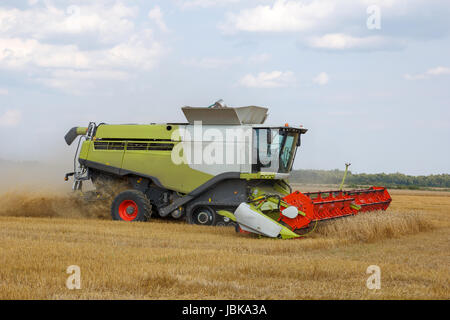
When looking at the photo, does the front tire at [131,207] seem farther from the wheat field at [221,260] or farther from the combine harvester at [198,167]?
the wheat field at [221,260]

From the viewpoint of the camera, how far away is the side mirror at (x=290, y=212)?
9406 mm

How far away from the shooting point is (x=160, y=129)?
12359 mm

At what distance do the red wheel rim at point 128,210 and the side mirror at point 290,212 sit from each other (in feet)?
13.3

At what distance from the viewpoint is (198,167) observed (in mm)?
11891

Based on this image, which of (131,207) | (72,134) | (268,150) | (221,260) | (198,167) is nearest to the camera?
(221,260)

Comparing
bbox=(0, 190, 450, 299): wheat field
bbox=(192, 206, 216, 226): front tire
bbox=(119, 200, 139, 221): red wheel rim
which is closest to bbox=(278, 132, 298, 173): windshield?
bbox=(192, 206, 216, 226): front tire

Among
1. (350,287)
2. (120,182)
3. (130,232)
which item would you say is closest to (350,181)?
(120,182)

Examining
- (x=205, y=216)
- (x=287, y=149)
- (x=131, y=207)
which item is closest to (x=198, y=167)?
(x=205, y=216)

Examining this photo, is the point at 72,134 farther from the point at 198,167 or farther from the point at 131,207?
the point at 198,167

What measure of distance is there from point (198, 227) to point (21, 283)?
A: 5870 millimetres

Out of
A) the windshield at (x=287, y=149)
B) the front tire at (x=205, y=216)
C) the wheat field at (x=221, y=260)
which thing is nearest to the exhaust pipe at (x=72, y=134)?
the wheat field at (x=221, y=260)

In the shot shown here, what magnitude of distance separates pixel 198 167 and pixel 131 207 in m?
1.79
